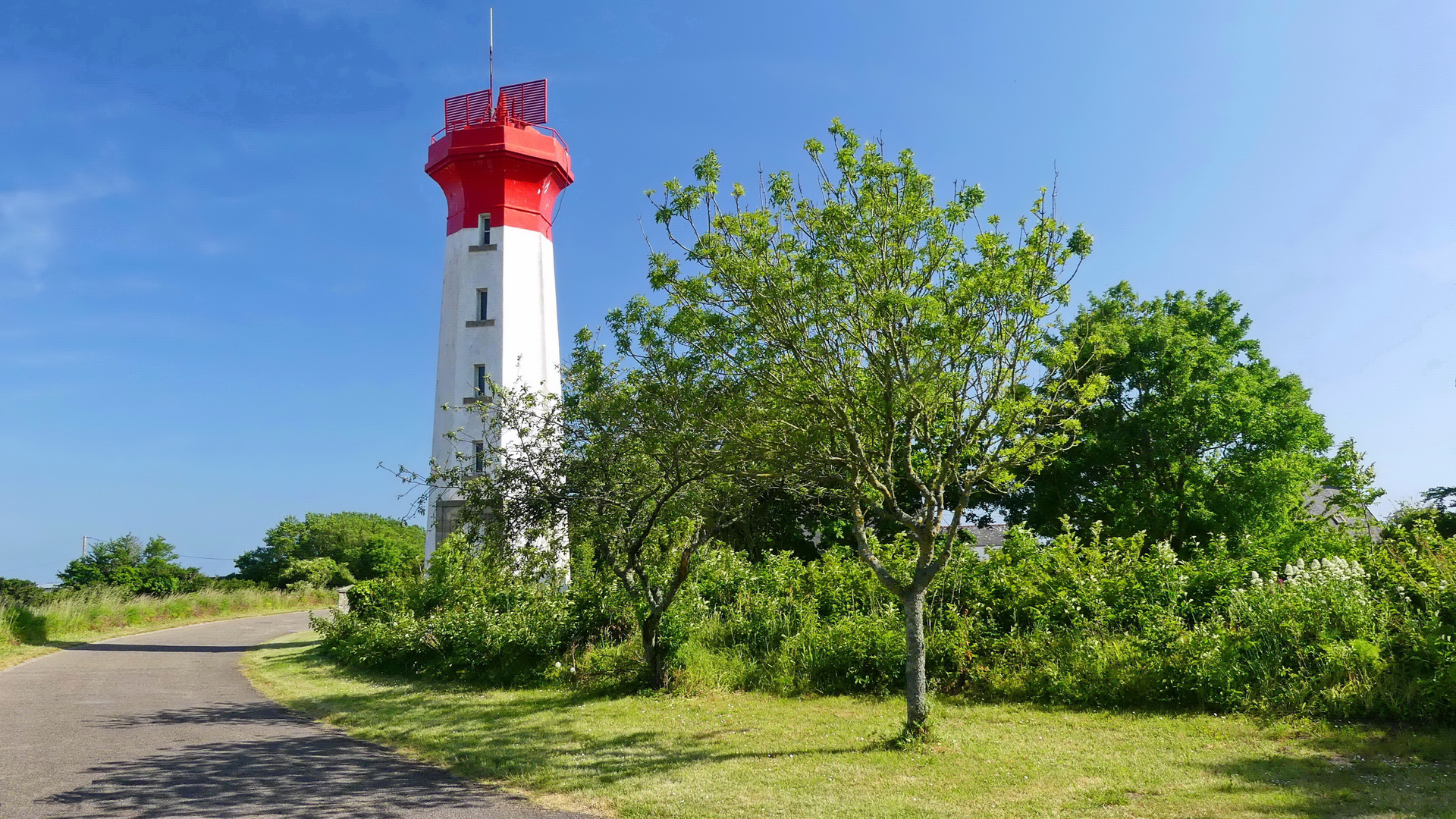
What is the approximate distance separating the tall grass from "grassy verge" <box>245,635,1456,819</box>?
16.4 meters

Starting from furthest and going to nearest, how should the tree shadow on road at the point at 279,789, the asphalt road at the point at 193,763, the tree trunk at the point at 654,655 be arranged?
1. the tree trunk at the point at 654,655
2. the asphalt road at the point at 193,763
3. the tree shadow on road at the point at 279,789

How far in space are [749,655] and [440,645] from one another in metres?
5.44

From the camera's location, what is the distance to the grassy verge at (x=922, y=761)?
643cm

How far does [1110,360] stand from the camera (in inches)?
982

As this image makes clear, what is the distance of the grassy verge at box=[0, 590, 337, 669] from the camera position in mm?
20688

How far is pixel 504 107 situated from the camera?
2375 cm

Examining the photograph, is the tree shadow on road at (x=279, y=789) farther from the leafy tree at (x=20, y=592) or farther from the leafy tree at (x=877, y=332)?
the leafy tree at (x=20, y=592)

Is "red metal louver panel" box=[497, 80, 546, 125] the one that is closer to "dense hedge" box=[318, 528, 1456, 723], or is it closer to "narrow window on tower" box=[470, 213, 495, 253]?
"narrow window on tower" box=[470, 213, 495, 253]

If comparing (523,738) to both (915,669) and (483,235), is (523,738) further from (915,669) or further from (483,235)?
(483,235)

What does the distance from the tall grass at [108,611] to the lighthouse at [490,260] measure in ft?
32.5

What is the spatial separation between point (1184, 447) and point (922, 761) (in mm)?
20061

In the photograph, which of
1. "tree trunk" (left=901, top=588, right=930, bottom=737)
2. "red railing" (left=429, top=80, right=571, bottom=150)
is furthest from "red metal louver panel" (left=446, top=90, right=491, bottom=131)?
"tree trunk" (left=901, top=588, right=930, bottom=737)

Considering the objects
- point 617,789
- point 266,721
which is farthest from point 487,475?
point 617,789

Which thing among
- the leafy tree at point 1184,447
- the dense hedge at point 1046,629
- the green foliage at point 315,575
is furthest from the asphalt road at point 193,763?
the green foliage at point 315,575
